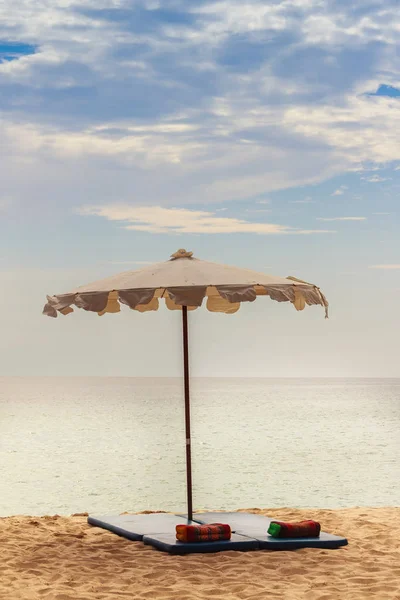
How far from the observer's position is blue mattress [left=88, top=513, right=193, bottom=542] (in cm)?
786

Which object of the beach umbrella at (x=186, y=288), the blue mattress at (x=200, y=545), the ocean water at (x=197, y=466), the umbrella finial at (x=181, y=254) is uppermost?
the umbrella finial at (x=181, y=254)

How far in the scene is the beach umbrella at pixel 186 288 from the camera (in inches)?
291

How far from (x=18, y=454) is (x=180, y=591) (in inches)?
980

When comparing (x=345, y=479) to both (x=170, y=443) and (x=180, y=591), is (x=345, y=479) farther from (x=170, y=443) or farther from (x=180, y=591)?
(x=180, y=591)

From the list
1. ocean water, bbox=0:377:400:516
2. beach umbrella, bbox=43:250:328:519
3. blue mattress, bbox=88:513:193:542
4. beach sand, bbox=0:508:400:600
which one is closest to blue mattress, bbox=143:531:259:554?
beach sand, bbox=0:508:400:600

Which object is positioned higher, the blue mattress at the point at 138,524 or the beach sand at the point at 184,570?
the blue mattress at the point at 138,524

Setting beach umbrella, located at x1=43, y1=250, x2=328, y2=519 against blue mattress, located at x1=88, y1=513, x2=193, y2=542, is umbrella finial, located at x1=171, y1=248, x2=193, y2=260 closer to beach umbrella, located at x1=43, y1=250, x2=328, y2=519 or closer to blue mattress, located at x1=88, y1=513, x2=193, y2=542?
beach umbrella, located at x1=43, y1=250, x2=328, y2=519

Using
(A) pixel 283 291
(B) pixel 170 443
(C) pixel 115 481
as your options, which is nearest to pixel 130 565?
(A) pixel 283 291

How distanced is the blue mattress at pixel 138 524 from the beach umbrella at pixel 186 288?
0.35 metres

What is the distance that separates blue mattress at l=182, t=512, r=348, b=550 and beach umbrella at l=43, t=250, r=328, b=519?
415 mm

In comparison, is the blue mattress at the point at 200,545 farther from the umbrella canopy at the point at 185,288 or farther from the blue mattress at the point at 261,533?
the umbrella canopy at the point at 185,288

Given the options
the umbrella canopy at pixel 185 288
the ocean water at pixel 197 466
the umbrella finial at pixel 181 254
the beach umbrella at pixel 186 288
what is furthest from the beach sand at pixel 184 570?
the ocean water at pixel 197 466

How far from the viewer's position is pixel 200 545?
7285mm

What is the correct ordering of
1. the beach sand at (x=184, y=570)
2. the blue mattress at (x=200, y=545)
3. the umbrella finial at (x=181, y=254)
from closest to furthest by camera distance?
the beach sand at (x=184, y=570)
the blue mattress at (x=200, y=545)
the umbrella finial at (x=181, y=254)
